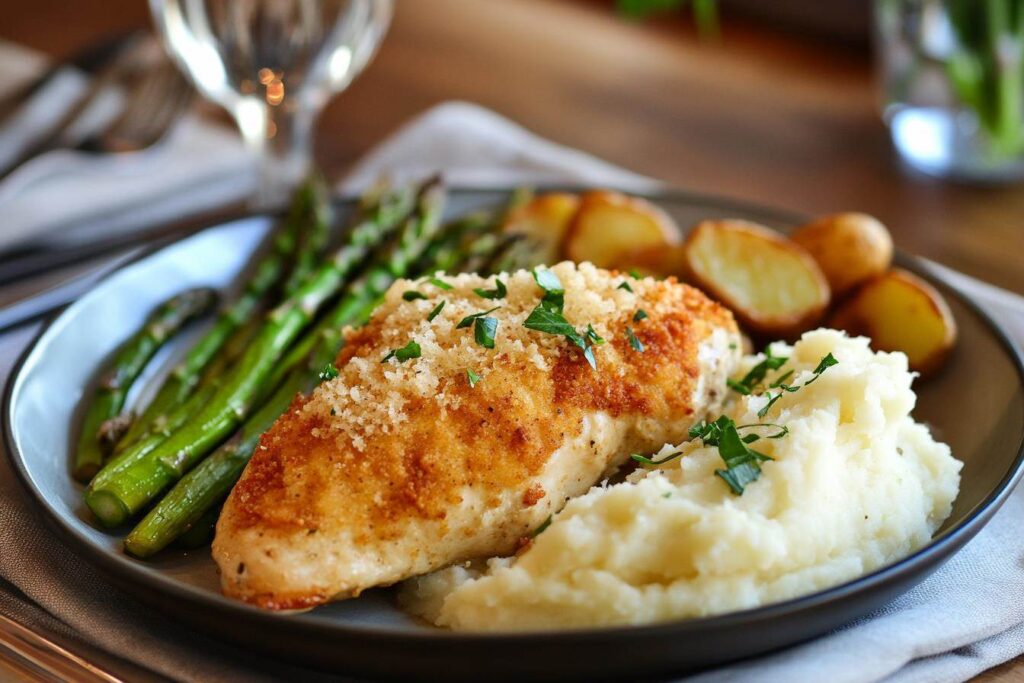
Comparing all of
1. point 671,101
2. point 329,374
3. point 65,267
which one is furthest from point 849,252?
point 671,101

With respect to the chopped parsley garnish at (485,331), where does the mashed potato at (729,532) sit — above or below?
below

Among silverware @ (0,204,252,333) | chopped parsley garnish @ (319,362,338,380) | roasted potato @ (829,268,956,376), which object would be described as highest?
chopped parsley garnish @ (319,362,338,380)

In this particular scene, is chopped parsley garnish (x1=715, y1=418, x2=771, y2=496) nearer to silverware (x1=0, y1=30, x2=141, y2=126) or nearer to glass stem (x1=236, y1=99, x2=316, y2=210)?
glass stem (x1=236, y1=99, x2=316, y2=210)

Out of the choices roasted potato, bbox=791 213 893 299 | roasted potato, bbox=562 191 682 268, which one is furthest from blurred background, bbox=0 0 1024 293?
roasted potato, bbox=562 191 682 268

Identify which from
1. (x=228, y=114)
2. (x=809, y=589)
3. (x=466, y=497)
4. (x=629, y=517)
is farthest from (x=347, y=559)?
(x=228, y=114)

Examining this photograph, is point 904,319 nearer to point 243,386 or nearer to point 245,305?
point 243,386

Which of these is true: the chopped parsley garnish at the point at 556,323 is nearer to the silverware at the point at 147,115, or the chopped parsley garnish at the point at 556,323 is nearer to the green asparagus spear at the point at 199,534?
the green asparagus spear at the point at 199,534

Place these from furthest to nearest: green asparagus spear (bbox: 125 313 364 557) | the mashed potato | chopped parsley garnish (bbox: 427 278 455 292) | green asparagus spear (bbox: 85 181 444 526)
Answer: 1. chopped parsley garnish (bbox: 427 278 455 292)
2. green asparagus spear (bbox: 85 181 444 526)
3. green asparagus spear (bbox: 125 313 364 557)
4. the mashed potato

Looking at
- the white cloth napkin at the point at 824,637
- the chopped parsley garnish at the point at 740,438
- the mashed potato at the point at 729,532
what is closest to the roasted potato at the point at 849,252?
the chopped parsley garnish at the point at 740,438
